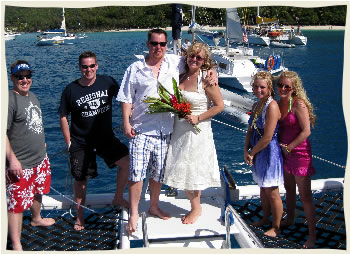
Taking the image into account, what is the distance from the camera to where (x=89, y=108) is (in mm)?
3916

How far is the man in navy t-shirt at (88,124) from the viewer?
3.88 m

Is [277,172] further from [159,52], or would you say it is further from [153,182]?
[159,52]

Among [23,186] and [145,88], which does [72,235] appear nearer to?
[23,186]

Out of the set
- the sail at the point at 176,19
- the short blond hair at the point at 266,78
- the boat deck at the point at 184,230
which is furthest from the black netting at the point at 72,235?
the sail at the point at 176,19

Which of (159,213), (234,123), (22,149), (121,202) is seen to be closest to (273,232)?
(159,213)

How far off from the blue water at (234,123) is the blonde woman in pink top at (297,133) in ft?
1.36

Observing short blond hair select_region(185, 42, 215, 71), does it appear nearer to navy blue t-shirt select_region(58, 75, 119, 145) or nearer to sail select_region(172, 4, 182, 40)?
sail select_region(172, 4, 182, 40)

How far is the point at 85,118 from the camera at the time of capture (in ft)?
13.0

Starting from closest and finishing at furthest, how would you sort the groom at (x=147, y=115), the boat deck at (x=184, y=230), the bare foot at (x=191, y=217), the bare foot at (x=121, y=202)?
the groom at (x=147, y=115)
the boat deck at (x=184, y=230)
the bare foot at (x=191, y=217)
the bare foot at (x=121, y=202)

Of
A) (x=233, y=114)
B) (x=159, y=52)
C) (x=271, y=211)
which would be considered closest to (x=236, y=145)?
(x=233, y=114)

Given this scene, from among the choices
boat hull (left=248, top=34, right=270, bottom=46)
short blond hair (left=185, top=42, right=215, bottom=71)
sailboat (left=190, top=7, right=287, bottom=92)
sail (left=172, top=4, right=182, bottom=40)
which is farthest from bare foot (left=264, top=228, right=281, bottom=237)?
boat hull (left=248, top=34, right=270, bottom=46)

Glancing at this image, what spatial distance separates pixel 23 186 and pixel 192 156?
162 centimetres

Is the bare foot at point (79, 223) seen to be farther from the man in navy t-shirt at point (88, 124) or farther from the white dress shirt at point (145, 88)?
the white dress shirt at point (145, 88)

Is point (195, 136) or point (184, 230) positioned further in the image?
point (184, 230)
